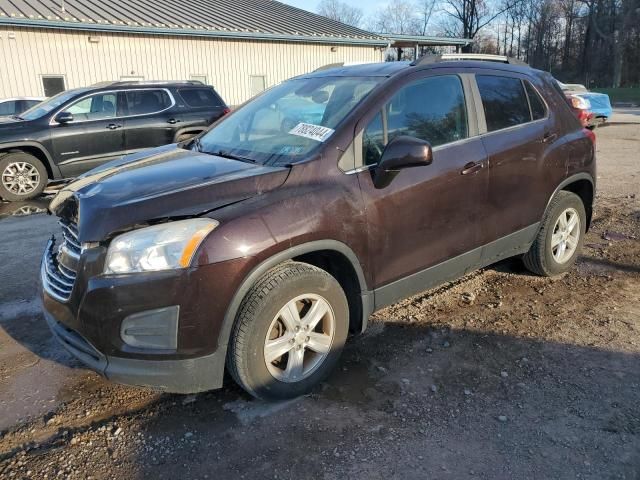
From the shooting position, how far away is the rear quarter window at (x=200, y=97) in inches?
400

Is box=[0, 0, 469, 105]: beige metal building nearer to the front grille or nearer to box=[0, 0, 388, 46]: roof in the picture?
box=[0, 0, 388, 46]: roof

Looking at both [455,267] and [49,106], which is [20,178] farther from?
[455,267]

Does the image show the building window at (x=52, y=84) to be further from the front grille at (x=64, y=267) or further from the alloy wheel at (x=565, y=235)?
the alloy wheel at (x=565, y=235)

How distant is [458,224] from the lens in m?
3.67

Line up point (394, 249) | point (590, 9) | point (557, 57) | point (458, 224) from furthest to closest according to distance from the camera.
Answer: point (557, 57), point (590, 9), point (458, 224), point (394, 249)

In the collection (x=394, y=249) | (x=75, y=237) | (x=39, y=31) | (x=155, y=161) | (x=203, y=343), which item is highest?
(x=39, y=31)

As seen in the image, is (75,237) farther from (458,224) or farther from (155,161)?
(458,224)

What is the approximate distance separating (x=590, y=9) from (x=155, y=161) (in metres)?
68.8

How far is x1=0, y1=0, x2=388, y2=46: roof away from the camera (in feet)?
51.5

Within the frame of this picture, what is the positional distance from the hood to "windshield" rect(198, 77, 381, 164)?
233 millimetres

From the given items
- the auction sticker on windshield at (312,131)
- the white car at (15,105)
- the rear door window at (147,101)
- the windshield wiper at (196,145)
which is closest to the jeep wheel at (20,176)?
the rear door window at (147,101)

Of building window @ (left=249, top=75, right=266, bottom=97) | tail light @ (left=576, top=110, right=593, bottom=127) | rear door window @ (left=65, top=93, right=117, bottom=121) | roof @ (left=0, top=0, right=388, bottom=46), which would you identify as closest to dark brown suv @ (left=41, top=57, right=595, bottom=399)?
tail light @ (left=576, top=110, right=593, bottom=127)

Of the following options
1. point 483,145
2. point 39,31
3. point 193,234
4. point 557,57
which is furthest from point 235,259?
point 557,57

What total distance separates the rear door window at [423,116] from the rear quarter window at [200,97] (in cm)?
745
